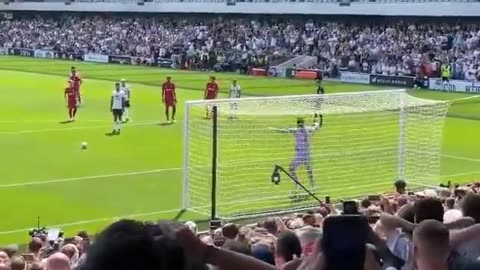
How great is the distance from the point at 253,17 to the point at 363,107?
2068 inches

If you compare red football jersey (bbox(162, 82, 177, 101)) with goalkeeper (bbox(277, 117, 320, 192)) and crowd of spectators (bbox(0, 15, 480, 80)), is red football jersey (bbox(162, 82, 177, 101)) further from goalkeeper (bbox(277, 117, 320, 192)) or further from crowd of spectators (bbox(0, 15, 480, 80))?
crowd of spectators (bbox(0, 15, 480, 80))

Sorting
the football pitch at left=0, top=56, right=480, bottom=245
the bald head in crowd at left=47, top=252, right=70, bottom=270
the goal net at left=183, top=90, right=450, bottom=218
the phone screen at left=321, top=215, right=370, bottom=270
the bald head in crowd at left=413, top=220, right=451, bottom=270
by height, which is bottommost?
the football pitch at left=0, top=56, right=480, bottom=245

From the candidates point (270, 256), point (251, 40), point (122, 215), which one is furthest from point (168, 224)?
point (251, 40)

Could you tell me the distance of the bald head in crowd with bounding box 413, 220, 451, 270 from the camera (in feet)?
17.1

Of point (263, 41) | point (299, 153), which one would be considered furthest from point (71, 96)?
point (263, 41)

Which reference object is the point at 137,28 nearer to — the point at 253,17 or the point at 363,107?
the point at 253,17

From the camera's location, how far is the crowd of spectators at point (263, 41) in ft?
185

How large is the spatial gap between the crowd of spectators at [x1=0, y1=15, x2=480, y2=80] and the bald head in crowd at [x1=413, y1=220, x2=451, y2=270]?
4724 cm

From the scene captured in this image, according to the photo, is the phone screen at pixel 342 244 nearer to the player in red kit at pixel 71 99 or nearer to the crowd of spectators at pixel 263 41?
the player in red kit at pixel 71 99

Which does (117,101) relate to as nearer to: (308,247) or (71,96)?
(71,96)

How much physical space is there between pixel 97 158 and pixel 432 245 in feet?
65.5

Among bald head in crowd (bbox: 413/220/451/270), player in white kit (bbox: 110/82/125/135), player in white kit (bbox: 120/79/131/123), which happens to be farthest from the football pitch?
bald head in crowd (bbox: 413/220/451/270)

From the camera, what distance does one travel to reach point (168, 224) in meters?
3.46

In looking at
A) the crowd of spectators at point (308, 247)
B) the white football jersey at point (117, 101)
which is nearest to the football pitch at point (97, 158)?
the white football jersey at point (117, 101)
